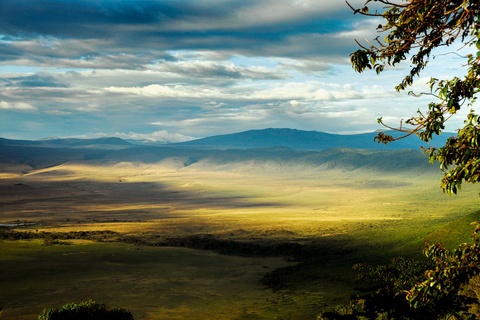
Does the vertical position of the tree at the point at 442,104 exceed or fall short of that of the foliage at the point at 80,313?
it exceeds it

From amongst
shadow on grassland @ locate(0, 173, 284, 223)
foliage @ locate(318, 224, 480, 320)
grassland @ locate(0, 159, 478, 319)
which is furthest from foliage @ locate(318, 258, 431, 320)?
shadow on grassland @ locate(0, 173, 284, 223)

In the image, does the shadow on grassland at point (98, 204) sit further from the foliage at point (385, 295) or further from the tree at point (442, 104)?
the tree at point (442, 104)

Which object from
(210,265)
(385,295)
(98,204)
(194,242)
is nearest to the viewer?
(385,295)

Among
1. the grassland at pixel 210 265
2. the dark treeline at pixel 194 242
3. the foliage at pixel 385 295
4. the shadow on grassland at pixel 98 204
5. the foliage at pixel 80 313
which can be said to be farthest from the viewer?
the shadow on grassland at pixel 98 204

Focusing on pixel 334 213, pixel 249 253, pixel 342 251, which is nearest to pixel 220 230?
pixel 249 253

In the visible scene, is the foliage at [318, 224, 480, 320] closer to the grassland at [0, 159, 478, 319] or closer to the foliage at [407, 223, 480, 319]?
the foliage at [407, 223, 480, 319]

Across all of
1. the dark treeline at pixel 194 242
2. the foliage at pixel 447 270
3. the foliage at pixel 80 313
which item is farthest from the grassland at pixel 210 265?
the foliage at pixel 447 270

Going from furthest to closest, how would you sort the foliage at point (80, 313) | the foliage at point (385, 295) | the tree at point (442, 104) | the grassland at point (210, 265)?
1. the grassland at point (210, 265)
2. the foliage at point (385, 295)
3. the foliage at point (80, 313)
4. the tree at point (442, 104)

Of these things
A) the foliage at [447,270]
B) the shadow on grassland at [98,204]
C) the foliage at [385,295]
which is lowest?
the shadow on grassland at [98,204]

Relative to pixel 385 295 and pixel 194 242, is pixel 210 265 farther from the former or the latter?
pixel 385 295

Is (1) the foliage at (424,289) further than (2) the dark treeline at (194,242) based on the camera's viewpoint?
No

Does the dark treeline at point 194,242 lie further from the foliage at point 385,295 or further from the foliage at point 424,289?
the foliage at point 424,289

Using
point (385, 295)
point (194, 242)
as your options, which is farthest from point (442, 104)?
point (194, 242)

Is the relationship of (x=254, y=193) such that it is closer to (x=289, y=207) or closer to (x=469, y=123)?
(x=289, y=207)
